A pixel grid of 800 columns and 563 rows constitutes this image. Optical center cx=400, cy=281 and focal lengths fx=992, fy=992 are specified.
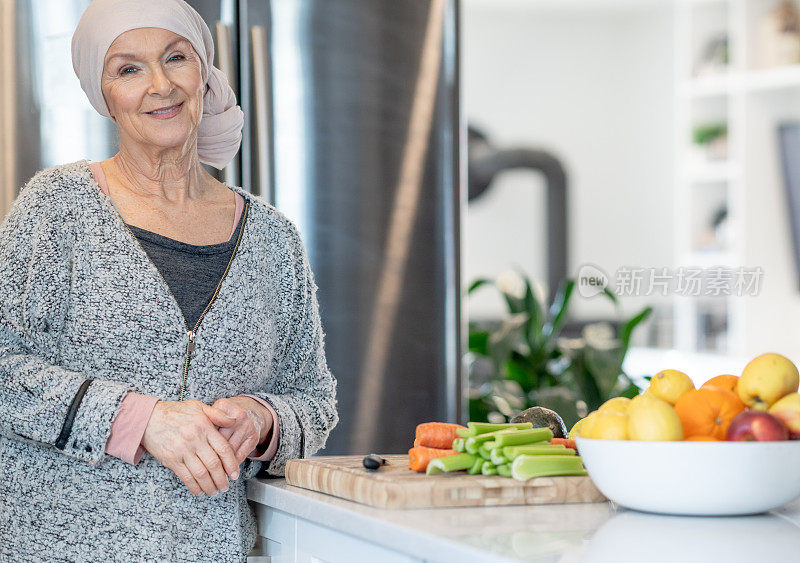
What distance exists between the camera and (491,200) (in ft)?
19.4

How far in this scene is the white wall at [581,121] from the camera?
19.6 feet

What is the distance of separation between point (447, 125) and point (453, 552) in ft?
5.20

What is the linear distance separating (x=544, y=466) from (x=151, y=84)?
76 cm

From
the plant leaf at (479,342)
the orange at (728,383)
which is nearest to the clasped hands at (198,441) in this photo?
the orange at (728,383)

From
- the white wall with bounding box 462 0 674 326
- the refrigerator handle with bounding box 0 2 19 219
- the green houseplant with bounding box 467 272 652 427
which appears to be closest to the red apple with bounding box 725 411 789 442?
the refrigerator handle with bounding box 0 2 19 219

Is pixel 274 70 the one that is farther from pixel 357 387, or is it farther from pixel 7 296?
pixel 7 296

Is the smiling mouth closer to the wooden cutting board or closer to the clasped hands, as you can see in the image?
the clasped hands

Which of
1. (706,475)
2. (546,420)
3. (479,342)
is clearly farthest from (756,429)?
(479,342)

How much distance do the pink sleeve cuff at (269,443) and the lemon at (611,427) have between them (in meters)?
0.49

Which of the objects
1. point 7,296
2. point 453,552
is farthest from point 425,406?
point 453,552

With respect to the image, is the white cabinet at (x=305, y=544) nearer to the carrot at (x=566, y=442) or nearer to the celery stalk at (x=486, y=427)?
the celery stalk at (x=486, y=427)

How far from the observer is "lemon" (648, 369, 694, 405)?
1129 mm

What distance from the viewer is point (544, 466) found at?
3.78 feet

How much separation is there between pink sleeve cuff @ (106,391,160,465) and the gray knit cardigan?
0.01 meters
